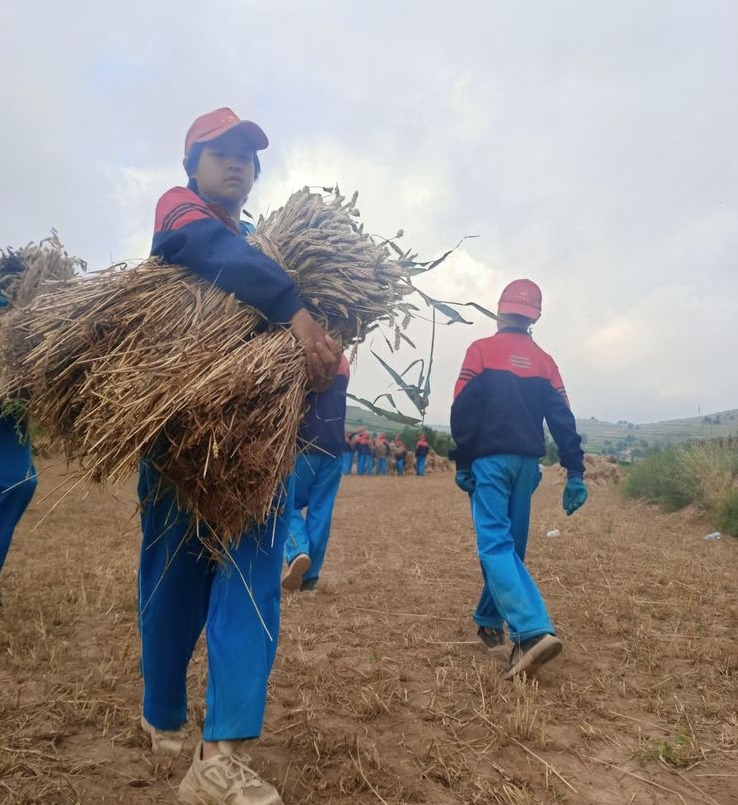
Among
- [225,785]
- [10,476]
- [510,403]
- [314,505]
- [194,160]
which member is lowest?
[225,785]

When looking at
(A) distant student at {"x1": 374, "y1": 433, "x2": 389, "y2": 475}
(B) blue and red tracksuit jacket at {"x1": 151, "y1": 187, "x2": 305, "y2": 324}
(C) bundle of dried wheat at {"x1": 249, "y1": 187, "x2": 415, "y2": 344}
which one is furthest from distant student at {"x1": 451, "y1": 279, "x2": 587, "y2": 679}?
(A) distant student at {"x1": 374, "y1": 433, "x2": 389, "y2": 475}

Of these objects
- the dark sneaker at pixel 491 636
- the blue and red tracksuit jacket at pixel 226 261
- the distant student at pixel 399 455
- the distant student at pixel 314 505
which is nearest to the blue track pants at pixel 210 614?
the blue and red tracksuit jacket at pixel 226 261

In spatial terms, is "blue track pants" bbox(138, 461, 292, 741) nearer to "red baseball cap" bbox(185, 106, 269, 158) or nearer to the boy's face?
the boy's face

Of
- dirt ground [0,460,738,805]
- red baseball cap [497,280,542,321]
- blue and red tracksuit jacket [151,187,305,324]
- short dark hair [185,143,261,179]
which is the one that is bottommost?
dirt ground [0,460,738,805]

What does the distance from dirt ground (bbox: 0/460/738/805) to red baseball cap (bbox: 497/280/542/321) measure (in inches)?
77.7

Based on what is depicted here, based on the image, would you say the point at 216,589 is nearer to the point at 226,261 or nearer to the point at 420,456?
the point at 226,261

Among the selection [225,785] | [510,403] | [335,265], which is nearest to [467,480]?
[510,403]

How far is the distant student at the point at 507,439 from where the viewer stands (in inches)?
148

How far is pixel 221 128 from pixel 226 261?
2.41 feet

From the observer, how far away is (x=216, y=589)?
7.17 ft

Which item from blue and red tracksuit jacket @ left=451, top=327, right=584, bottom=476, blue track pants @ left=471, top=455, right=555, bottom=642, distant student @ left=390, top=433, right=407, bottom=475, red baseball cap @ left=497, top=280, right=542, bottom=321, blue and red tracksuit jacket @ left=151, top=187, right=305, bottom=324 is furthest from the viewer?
distant student @ left=390, top=433, right=407, bottom=475

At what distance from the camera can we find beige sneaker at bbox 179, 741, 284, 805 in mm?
1877

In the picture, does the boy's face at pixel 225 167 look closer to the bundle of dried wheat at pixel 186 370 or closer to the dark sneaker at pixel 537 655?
the bundle of dried wheat at pixel 186 370

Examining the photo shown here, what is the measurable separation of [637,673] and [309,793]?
2.00 m
